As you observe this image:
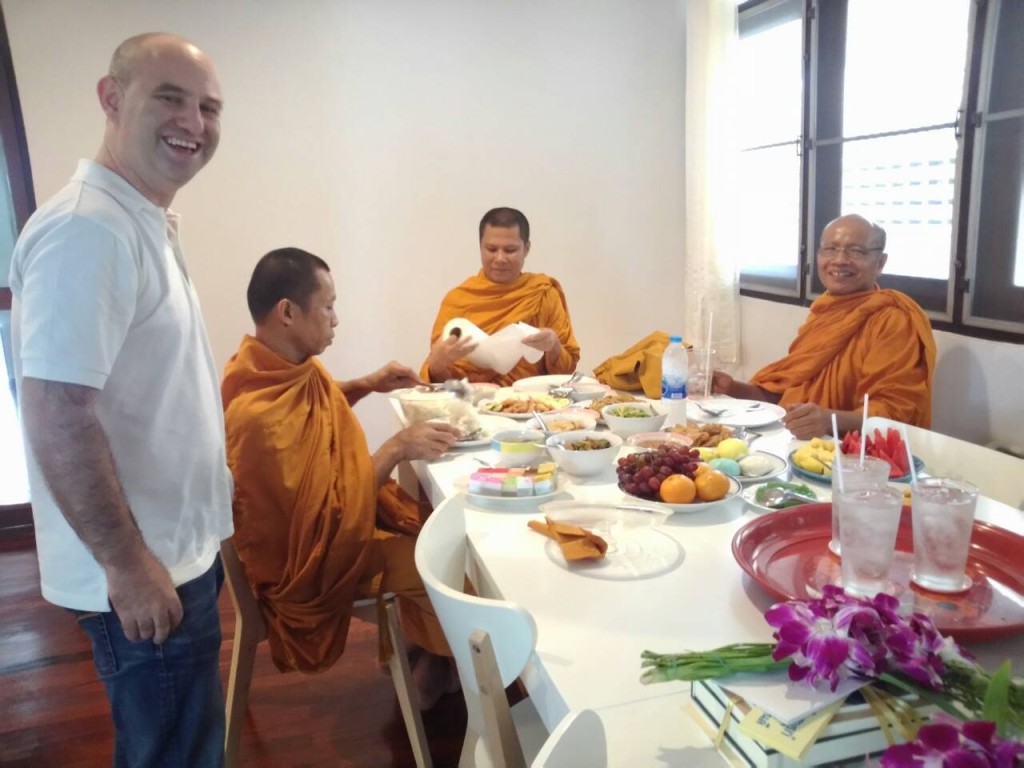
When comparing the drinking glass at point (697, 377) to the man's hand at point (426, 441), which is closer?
the man's hand at point (426, 441)

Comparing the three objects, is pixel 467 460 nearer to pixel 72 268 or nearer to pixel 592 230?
pixel 72 268

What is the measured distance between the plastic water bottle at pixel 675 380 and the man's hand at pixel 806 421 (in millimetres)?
234

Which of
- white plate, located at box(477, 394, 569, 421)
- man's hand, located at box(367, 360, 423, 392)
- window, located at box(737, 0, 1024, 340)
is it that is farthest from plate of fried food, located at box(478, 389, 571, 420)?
window, located at box(737, 0, 1024, 340)

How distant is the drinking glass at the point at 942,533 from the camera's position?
0.84m

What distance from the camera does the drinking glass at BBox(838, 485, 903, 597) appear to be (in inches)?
32.5

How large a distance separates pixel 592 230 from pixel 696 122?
0.66 m

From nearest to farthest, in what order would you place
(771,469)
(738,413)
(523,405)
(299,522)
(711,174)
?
(771,469)
(299,522)
(738,413)
(523,405)
(711,174)

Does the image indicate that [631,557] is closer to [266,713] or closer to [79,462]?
[79,462]

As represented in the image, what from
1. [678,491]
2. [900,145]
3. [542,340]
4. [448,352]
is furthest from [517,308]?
[678,491]

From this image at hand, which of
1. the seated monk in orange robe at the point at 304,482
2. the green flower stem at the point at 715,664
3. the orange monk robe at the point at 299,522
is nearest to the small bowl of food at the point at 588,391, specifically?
the seated monk in orange robe at the point at 304,482

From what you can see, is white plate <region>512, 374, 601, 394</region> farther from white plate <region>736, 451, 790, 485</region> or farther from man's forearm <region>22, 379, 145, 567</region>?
man's forearm <region>22, 379, 145, 567</region>

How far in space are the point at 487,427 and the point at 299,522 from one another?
19.8 inches

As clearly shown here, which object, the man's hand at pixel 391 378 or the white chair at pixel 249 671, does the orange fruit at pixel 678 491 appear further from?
the man's hand at pixel 391 378

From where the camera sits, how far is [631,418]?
5.35ft
